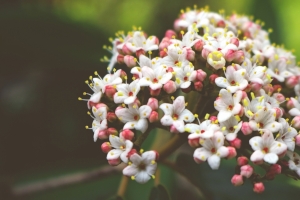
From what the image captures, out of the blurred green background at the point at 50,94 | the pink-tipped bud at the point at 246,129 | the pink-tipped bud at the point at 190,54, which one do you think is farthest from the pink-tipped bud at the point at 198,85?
the blurred green background at the point at 50,94

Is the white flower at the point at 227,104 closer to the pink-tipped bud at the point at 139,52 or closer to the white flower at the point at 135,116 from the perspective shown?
the white flower at the point at 135,116

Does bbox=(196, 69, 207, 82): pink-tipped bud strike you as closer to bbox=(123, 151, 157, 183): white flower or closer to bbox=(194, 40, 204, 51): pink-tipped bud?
bbox=(194, 40, 204, 51): pink-tipped bud

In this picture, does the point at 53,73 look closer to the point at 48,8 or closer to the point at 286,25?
the point at 48,8

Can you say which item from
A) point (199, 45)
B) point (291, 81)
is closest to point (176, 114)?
point (199, 45)

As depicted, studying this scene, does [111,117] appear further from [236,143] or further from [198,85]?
[236,143]

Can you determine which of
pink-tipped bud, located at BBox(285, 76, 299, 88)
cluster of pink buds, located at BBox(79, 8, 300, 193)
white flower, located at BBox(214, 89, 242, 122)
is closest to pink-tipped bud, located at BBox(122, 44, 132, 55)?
cluster of pink buds, located at BBox(79, 8, 300, 193)

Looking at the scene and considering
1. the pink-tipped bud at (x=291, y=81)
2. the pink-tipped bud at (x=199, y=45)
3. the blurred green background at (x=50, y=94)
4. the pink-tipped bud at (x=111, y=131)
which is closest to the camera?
the pink-tipped bud at (x=111, y=131)
